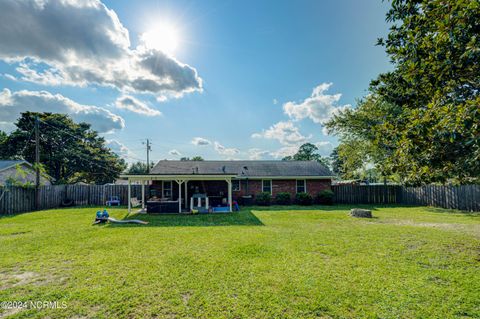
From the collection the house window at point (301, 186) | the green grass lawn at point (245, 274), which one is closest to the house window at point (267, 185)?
the house window at point (301, 186)

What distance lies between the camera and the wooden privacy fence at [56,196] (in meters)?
12.2

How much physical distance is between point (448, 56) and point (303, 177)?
13.6 metres

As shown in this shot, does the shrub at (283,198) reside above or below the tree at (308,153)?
below

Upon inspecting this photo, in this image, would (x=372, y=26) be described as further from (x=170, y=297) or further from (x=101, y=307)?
(x=101, y=307)

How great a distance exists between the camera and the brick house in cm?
1602

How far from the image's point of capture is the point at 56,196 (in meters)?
15.7

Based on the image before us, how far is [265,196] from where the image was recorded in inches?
638

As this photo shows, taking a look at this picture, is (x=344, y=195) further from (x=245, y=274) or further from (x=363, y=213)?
(x=245, y=274)

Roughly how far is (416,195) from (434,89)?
16.0 m

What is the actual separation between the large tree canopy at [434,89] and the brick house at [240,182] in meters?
10.8

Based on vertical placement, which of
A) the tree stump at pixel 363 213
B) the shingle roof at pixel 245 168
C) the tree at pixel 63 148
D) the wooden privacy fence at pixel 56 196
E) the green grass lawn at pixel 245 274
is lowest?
the tree stump at pixel 363 213

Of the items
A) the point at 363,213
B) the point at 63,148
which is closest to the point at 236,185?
the point at 363,213

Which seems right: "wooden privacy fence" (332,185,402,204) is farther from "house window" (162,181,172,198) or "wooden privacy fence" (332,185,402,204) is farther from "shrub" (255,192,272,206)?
"house window" (162,181,172,198)

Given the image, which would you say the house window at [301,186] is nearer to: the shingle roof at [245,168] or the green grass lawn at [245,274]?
the shingle roof at [245,168]
